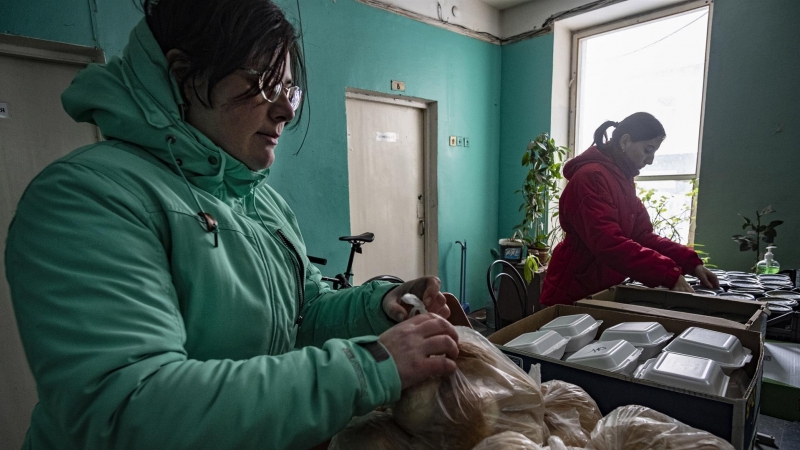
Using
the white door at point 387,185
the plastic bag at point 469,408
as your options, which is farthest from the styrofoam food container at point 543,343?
the white door at point 387,185

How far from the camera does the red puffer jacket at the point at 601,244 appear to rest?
65.8 inches

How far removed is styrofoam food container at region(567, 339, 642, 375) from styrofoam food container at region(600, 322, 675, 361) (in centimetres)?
4

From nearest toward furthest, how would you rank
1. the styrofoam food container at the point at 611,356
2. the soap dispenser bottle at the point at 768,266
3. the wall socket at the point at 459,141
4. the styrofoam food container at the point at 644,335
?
1. the styrofoam food container at the point at 611,356
2. the styrofoam food container at the point at 644,335
3. the soap dispenser bottle at the point at 768,266
4. the wall socket at the point at 459,141

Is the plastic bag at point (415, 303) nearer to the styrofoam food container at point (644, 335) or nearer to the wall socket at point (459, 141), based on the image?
the styrofoam food container at point (644, 335)

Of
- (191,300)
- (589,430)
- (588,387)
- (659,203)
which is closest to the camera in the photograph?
(191,300)

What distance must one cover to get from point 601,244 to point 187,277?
5.38 ft

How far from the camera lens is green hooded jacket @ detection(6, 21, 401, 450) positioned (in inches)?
17.3

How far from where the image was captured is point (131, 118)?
0.63 metres

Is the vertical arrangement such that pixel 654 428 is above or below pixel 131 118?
below

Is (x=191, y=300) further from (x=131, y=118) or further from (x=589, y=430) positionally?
(x=589, y=430)

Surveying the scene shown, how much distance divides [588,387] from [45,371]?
0.94m

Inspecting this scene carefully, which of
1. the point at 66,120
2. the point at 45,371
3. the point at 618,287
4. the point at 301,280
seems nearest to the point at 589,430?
the point at 301,280

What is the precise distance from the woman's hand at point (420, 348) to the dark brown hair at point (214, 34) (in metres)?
0.48

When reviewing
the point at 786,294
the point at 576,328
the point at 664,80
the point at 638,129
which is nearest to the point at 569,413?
the point at 576,328
